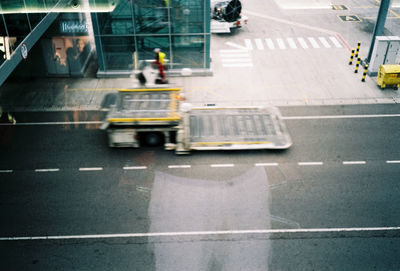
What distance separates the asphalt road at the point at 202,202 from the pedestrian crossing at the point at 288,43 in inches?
354

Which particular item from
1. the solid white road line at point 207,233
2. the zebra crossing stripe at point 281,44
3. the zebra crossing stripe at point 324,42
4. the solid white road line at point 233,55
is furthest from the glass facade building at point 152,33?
the solid white road line at point 207,233

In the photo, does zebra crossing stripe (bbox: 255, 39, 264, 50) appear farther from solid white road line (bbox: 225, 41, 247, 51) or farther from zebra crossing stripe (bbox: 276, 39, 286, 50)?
zebra crossing stripe (bbox: 276, 39, 286, 50)

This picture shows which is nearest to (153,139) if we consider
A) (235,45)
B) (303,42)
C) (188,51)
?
(188,51)

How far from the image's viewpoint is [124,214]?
13391mm

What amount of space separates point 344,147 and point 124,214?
995 centimetres

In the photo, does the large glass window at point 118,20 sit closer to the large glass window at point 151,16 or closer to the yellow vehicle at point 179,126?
the large glass window at point 151,16

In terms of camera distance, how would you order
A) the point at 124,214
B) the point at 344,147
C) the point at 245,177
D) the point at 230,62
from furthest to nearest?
the point at 230,62, the point at 344,147, the point at 245,177, the point at 124,214

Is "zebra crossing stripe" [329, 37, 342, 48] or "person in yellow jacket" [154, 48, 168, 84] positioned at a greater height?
"person in yellow jacket" [154, 48, 168, 84]

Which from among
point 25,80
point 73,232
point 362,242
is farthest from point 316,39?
point 73,232

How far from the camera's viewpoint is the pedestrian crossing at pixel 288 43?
2538 cm

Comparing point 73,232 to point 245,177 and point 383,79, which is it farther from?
point 383,79

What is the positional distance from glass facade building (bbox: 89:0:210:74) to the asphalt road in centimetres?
572

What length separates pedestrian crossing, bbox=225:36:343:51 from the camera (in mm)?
25381

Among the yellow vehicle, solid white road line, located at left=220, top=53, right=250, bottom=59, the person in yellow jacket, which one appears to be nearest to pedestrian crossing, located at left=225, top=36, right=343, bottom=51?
solid white road line, located at left=220, top=53, right=250, bottom=59
